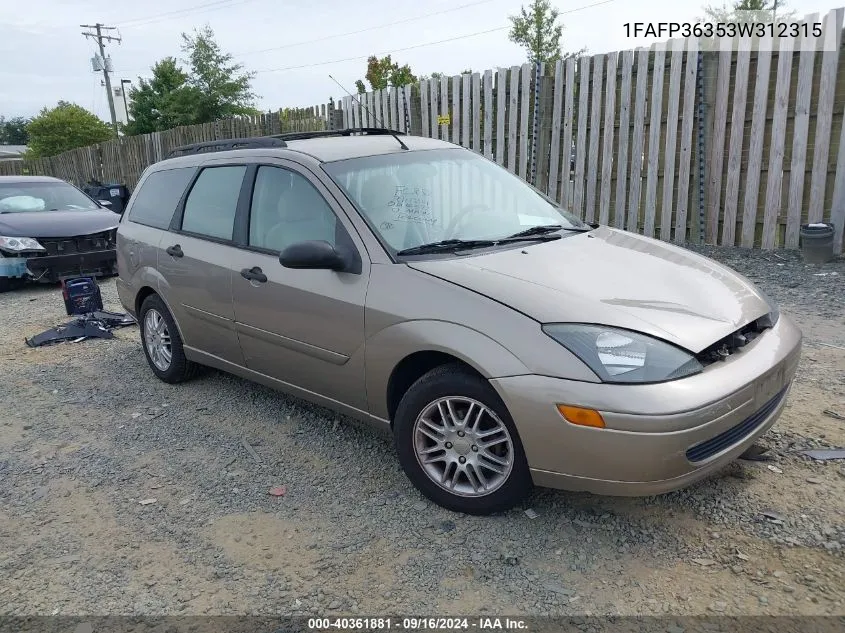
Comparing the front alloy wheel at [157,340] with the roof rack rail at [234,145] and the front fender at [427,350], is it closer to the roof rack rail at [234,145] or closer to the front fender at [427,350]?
the roof rack rail at [234,145]

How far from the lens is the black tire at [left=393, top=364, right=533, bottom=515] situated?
9.37 ft

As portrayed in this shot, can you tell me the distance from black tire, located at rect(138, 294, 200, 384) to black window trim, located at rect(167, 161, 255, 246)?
2.06 feet

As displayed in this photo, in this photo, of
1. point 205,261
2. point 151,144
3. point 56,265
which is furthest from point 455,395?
point 151,144

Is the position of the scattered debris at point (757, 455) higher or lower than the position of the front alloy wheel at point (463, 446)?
lower

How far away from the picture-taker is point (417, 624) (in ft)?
8.10

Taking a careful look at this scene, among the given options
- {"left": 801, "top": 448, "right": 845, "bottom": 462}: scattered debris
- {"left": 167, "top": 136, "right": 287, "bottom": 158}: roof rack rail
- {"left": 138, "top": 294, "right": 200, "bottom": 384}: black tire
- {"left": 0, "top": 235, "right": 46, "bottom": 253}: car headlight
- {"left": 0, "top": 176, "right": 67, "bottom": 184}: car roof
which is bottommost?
{"left": 801, "top": 448, "right": 845, "bottom": 462}: scattered debris

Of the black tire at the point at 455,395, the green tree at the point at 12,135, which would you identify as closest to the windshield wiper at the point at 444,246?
the black tire at the point at 455,395

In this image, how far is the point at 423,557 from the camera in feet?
9.36

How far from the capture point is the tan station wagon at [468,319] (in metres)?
2.64

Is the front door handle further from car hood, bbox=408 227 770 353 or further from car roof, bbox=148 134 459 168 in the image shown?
car hood, bbox=408 227 770 353

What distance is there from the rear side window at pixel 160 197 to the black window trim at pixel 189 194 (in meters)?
0.06

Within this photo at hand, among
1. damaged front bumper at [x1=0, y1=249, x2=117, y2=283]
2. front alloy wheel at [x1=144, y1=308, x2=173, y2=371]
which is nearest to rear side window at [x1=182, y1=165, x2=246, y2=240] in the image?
front alloy wheel at [x1=144, y1=308, x2=173, y2=371]

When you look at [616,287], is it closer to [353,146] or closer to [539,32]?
[353,146]

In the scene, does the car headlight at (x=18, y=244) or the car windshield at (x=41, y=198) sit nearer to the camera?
the car headlight at (x=18, y=244)
